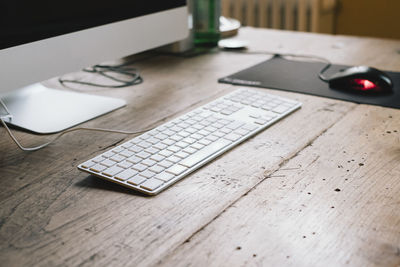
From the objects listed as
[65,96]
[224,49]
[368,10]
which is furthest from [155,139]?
[368,10]

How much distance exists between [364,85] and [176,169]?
0.54 meters

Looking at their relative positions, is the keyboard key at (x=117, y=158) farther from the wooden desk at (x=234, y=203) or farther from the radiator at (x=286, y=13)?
the radiator at (x=286, y=13)

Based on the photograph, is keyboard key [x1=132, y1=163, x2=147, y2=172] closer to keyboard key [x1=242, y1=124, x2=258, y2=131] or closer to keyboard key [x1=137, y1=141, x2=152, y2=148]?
keyboard key [x1=137, y1=141, x2=152, y2=148]

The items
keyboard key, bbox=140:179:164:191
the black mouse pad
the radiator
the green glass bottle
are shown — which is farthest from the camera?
the radiator

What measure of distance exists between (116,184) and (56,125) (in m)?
0.28

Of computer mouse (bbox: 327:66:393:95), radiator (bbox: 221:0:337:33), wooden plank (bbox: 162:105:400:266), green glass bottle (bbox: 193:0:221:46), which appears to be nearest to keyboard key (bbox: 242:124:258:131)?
wooden plank (bbox: 162:105:400:266)

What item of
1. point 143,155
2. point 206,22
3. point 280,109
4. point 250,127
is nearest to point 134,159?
point 143,155

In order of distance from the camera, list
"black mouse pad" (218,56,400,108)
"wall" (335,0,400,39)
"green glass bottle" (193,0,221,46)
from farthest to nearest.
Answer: "wall" (335,0,400,39), "green glass bottle" (193,0,221,46), "black mouse pad" (218,56,400,108)

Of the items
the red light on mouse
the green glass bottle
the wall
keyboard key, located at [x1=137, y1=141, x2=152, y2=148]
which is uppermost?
the green glass bottle

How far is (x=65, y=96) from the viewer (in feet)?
3.34

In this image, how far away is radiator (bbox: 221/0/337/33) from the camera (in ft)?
8.61

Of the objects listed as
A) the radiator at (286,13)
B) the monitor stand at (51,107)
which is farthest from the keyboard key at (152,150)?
the radiator at (286,13)

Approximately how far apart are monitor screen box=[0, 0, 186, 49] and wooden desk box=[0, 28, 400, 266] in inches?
7.1

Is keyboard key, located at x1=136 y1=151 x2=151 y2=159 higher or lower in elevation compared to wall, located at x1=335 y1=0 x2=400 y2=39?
higher
